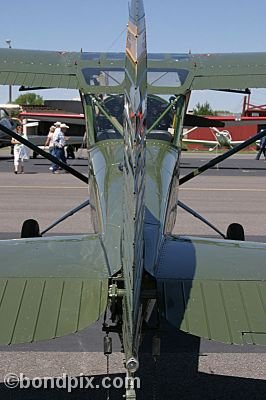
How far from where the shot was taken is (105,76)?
6910 millimetres

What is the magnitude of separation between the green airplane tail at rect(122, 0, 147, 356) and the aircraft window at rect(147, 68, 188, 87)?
3.91 meters

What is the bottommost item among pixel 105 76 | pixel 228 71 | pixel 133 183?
pixel 133 183

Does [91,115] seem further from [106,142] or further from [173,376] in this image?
[173,376]

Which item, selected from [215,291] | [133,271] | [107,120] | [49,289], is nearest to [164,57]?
[107,120]

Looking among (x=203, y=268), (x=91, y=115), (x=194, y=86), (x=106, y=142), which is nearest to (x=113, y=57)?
(x=194, y=86)

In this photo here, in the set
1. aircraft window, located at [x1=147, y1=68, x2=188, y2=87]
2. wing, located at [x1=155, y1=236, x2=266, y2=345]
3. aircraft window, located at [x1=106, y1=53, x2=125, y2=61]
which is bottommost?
wing, located at [x1=155, y1=236, x2=266, y2=345]

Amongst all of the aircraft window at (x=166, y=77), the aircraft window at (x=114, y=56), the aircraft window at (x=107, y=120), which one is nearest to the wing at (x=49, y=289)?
the aircraft window at (x=107, y=120)

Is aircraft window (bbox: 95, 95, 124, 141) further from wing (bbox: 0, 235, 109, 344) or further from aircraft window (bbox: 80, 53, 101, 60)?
wing (bbox: 0, 235, 109, 344)

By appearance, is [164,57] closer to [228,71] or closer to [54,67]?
[228,71]

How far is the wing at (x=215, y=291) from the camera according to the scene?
3.20m

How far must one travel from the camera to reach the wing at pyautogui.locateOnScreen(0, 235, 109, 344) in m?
3.13

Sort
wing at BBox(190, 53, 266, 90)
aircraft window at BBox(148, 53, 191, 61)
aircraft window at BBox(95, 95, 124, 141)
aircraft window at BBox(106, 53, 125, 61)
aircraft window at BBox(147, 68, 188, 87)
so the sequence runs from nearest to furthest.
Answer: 1. aircraft window at BBox(95, 95, 124, 141)
2. aircraft window at BBox(147, 68, 188, 87)
3. aircraft window at BBox(106, 53, 125, 61)
4. aircraft window at BBox(148, 53, 191, 61)
5. wing at BBox(190, 53, 266, 90)

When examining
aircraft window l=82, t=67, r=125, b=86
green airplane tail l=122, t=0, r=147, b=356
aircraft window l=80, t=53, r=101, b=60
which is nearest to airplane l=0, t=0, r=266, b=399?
green airplane tail l=122, t=0, r=147, b=356

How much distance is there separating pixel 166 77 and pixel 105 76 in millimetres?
613
